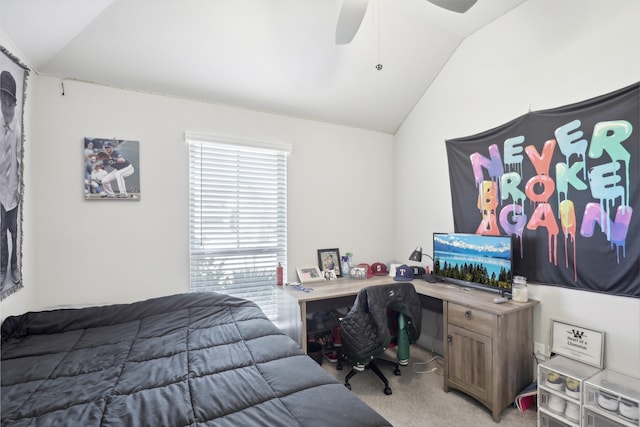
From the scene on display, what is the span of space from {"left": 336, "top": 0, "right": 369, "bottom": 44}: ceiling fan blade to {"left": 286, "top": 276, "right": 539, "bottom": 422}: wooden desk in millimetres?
1939

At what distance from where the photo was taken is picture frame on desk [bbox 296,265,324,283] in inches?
114

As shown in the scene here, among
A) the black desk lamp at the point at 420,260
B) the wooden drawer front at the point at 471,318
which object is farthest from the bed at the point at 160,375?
the black desk lamp at the point at 420,260

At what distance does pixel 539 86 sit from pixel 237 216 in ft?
8.97

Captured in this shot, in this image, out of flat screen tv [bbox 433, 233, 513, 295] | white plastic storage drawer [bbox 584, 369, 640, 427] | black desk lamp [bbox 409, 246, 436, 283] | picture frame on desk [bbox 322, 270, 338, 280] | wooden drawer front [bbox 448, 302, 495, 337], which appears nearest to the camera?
white plastic storage drawer [bbox 584, 369, 640, 427]

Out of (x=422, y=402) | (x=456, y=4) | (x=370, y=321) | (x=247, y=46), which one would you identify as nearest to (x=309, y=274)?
(x=370, y=321)

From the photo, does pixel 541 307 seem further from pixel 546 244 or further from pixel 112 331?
pixel 112 331

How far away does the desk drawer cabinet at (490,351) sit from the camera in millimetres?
1955

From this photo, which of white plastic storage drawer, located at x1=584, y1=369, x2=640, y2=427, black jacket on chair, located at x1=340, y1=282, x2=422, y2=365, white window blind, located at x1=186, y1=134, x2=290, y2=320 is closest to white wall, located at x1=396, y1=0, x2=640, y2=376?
white plastic storage drawer, located at x1=584, y1=369, x2=640, y2=427

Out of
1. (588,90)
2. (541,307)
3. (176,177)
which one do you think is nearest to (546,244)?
(541,307)

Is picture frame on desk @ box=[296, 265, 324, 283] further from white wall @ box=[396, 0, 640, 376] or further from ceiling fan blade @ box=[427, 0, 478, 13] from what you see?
ceiling fan blade @ box=[427, 0, 478, 13]

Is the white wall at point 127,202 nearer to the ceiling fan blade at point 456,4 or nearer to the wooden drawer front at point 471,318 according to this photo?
the wooden drawer front at point 471,318

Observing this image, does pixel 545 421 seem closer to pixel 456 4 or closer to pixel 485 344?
pixel 485 344

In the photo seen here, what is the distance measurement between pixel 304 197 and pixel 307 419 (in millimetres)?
2252

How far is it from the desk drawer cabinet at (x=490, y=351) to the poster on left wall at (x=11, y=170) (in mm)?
3001
